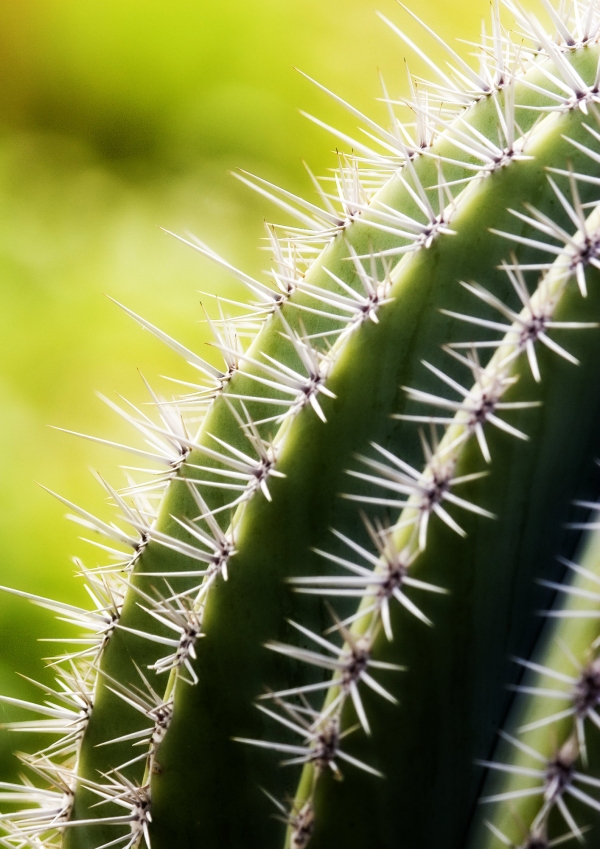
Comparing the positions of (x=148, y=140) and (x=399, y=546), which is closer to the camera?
(x=399, y=546)

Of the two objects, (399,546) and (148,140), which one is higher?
(148,140)

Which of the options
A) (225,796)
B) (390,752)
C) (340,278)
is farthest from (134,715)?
(340,278)

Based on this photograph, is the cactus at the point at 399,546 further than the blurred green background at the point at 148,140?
No

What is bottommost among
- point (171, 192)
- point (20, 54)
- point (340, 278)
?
point (340, 278)

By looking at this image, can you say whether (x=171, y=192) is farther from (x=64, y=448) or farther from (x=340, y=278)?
(x=340, y=278)
